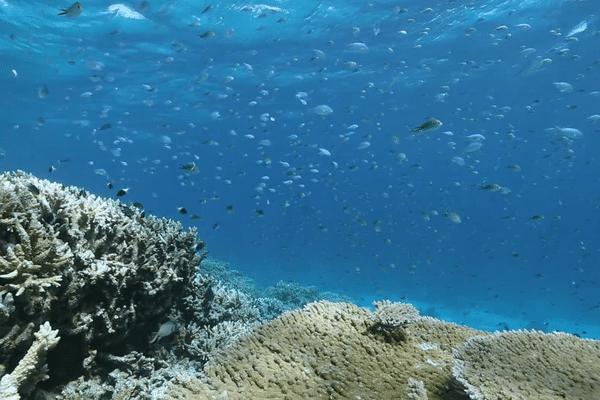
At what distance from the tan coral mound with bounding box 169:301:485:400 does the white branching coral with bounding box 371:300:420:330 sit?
0.42ft

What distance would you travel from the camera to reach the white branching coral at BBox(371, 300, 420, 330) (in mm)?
4719

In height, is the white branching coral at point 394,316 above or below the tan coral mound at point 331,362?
above

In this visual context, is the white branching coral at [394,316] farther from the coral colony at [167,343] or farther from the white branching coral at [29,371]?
the white branching coral at [29,371]

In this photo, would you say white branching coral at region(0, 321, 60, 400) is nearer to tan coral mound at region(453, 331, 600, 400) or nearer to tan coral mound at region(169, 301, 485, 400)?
tan coral mound at region(169, 301, 485, 400)

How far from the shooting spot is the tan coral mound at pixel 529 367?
3.36 metres

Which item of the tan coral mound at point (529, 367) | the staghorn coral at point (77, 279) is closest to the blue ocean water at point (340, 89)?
the staghorn coral at point (77, 279)

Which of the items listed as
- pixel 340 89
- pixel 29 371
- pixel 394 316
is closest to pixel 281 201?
pixel 340 89

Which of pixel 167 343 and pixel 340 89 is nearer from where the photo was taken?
pixel 167 343

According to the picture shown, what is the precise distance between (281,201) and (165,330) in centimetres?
3311

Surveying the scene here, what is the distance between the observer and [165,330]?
15.9 ft

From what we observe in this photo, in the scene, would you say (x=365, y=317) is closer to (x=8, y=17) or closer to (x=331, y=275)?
(x=8, y=17)

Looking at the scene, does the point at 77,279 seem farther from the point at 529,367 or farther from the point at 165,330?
the point at 529,367

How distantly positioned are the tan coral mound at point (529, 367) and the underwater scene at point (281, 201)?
0.03 meters

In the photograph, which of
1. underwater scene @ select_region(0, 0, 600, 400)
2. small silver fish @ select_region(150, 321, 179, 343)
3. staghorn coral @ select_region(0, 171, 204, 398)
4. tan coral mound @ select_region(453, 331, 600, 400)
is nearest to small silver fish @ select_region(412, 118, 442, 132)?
underwater scene @ select_region(0, 0, 600, 400)
